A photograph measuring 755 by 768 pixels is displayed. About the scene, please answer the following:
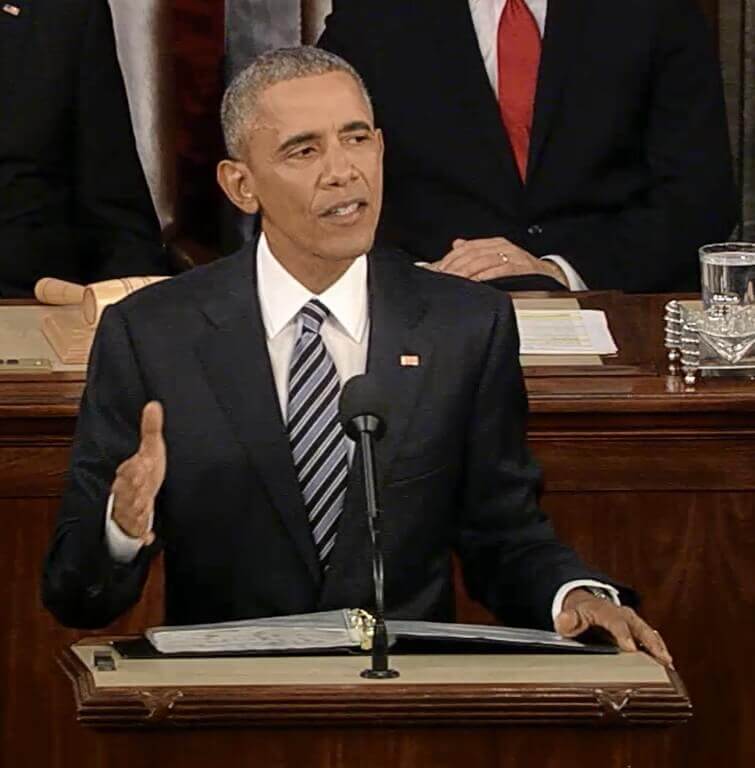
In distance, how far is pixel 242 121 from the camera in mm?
2654

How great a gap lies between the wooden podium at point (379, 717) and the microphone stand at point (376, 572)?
0.07 feet

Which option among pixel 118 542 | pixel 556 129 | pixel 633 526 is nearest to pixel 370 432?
pixel 118 542

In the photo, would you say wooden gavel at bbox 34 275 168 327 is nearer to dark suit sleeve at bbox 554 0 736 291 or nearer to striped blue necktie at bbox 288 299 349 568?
striped blue necktie at bbox 288 299 349 568

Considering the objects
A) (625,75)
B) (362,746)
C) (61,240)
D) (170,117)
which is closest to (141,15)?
(170,117)

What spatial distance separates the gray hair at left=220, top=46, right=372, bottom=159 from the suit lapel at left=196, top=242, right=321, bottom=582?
0.19 metres

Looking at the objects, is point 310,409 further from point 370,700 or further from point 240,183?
point 370,700

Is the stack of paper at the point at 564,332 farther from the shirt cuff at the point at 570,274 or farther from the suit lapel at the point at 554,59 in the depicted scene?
the suit lapel at the point at 554,59

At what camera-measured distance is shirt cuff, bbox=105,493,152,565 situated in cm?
240

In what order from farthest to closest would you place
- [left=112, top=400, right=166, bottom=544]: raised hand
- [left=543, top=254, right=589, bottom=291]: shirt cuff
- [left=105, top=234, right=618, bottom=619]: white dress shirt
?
1. [left=543, top=254, right=589, bottom=291]: shirt cuff
2. [left=105, top=234, right=618, bottom=619]: white dress shirt
3. [left=112, top=400, right=166, bottom=544]: raised hand

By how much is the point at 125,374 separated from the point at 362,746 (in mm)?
703

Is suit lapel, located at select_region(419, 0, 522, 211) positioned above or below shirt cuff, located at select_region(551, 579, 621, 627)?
above

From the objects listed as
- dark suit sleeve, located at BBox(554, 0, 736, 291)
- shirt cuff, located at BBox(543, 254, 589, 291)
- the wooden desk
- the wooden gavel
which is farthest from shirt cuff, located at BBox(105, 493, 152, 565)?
dark suit sleeve, located at BBox(554, 0, 736, 291)

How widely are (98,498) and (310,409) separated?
27cm

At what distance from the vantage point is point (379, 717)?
6.67ft
